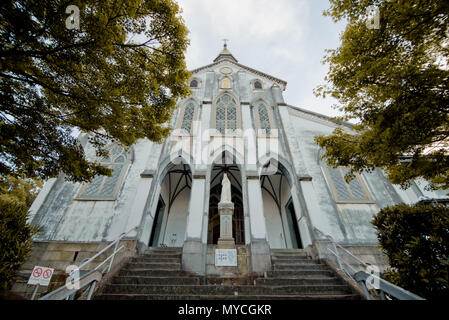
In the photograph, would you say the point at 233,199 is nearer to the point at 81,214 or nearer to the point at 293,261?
the point at 293,261

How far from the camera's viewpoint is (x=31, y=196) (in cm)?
1603

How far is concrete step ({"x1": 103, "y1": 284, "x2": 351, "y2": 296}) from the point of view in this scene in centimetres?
455

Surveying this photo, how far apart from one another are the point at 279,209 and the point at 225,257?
631 cm

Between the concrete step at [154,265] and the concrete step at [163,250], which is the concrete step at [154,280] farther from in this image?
the concrete step at [163,250]

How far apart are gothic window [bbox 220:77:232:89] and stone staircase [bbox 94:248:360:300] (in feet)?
36.7

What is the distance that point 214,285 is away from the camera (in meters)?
4.67

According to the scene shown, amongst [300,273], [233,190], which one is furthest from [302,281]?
[233,190]

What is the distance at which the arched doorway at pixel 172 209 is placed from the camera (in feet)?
33.6

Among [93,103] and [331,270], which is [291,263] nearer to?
[331,270]

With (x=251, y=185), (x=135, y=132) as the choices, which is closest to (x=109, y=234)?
(x=135, y=132)

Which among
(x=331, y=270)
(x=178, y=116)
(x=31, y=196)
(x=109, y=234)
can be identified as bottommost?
(x=331, y=270)

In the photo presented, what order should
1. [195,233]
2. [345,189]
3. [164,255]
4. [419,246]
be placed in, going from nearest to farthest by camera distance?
[419,246] → [164,255] → [195,233] → [345,189]

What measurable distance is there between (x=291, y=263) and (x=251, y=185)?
10.6 ft
